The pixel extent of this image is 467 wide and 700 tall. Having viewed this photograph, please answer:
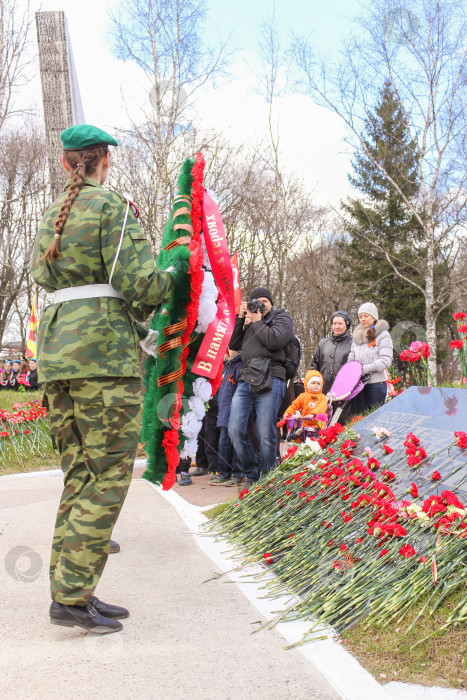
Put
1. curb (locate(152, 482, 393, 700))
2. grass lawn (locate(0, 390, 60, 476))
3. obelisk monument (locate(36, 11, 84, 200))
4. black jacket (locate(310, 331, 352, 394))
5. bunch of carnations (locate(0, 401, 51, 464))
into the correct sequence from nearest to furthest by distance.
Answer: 1. curb (locate(152, 482, 393, 700))
2. black jacket (locate(310, 331, 352, 394))
3. grass lawn (locate(0, 390, 60, 476))
4. bunch of carnations (locate(0, 401, 51, 464))
5. obelisk monument (locate(36, 11, 84, 200))

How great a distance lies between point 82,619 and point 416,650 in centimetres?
147

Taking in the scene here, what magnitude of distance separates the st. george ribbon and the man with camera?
70.5 inches

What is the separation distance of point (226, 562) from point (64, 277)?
211 centimetres

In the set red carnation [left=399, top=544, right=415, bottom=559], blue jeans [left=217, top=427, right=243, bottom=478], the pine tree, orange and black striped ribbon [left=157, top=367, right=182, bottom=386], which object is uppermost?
the pine tree

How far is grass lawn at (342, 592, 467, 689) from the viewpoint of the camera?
7.77 ft

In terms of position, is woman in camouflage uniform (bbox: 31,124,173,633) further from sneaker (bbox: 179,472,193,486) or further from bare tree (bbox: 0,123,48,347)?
bare tree (bbox: 0,123,48,347)

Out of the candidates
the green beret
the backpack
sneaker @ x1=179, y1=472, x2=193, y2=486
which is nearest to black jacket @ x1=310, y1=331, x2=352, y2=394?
the backpack

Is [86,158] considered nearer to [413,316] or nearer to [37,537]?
[37,537]

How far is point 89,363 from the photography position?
2.86 meters

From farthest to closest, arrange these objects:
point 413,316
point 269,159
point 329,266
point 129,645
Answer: point 329,266, point 413,316, point 269,159, point 129,645

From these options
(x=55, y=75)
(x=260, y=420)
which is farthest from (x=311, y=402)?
(x=55, y=75)

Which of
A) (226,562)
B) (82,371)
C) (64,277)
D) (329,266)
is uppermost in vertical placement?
(329,266)

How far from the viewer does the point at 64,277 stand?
2.96m

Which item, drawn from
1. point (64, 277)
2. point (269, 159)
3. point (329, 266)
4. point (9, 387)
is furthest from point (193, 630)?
point (329, 266)
